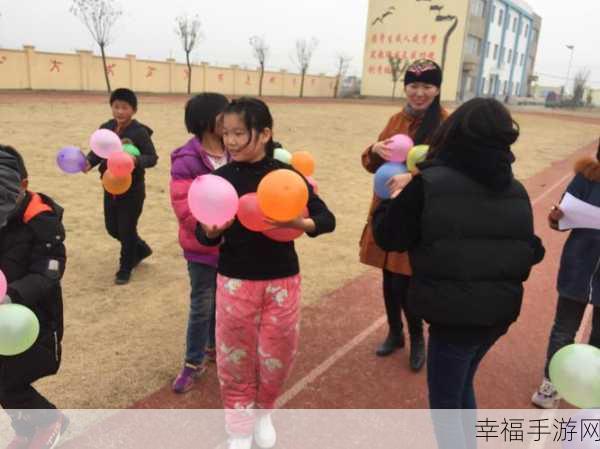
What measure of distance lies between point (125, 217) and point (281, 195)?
3.10m

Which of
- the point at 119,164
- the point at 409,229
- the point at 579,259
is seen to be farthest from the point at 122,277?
the point at 579,259

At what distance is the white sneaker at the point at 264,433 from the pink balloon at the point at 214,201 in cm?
124

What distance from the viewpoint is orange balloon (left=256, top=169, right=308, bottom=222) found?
2.12 m

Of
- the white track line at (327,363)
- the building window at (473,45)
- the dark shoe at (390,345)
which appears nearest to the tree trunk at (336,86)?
the building window at (473,45)

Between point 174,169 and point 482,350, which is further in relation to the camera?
point 174,169

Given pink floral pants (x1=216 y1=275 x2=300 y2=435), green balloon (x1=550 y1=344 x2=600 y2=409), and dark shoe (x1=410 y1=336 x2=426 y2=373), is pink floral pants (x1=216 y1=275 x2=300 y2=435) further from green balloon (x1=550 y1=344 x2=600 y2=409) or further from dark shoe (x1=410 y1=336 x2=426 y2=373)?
dark shoe (x1=410 y1=336 x2=426 y2=373)

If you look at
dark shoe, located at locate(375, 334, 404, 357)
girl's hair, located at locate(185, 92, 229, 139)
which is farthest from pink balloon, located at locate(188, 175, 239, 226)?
dark shoe, located at locate(375, 334, 404, 357)

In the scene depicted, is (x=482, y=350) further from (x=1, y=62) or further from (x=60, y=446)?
(x=1, y=62)

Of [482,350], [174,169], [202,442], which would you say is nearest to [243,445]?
[202,442]

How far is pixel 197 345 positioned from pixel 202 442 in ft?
2.02

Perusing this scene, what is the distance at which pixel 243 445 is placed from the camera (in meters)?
2.65

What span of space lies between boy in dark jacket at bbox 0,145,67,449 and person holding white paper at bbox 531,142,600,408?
2.74 meters

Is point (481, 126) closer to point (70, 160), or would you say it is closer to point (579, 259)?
point (579, 259)

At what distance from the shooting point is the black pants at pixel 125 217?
187 inches
